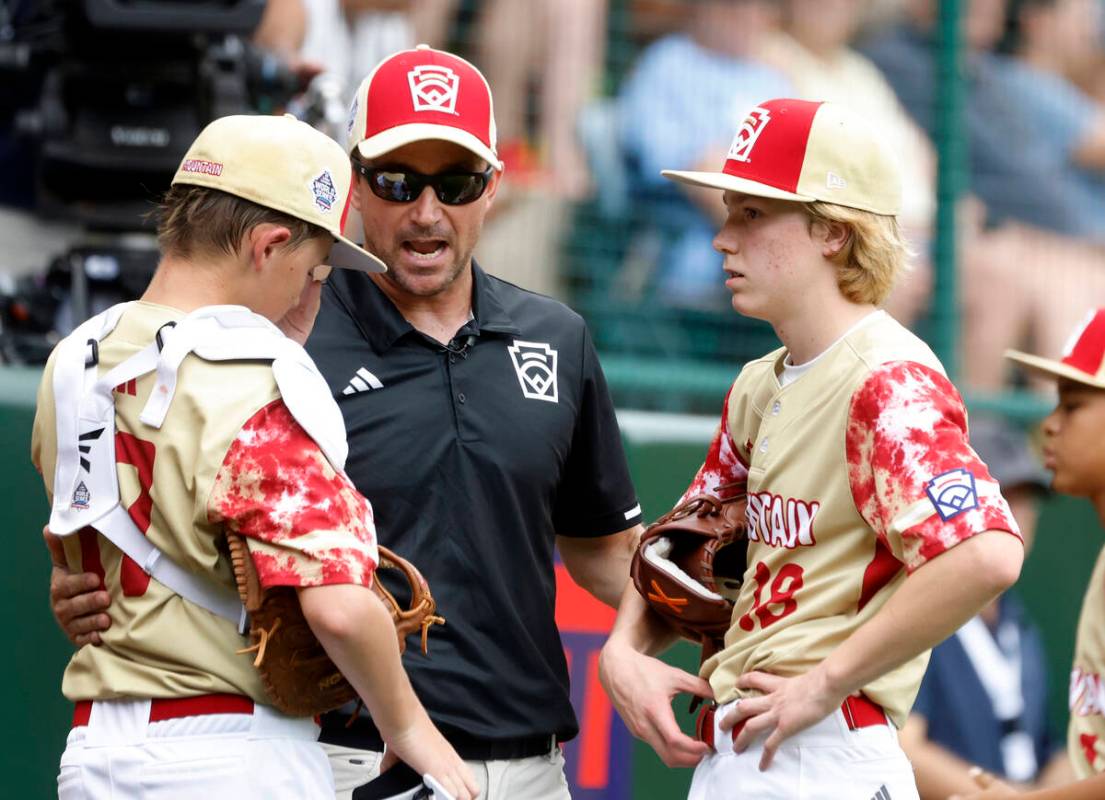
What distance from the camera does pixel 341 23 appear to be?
5738 millimetres

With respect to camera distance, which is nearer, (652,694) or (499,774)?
(652,694)

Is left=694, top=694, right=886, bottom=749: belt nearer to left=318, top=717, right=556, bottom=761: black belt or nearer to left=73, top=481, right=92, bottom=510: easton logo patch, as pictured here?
left=318, top=717, right=556, bottom=761: black belt

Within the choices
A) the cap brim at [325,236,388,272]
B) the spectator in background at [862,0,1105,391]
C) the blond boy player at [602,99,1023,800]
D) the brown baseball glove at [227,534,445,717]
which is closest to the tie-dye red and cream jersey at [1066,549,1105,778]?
the blond boy player at [602,99,1023,800]

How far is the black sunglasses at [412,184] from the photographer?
3.29 metres

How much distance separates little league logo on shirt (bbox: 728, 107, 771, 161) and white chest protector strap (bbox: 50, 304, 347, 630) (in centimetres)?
90

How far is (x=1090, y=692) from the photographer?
3.95 metres

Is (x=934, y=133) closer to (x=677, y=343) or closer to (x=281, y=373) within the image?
(x=677, y=343)

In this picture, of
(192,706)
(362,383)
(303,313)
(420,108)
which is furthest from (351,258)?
(192,706)

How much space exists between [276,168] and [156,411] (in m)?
0.44

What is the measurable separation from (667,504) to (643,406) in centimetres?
60

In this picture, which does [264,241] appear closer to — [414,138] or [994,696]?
[414,138]

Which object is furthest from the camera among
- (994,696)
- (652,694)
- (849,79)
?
(849,79)

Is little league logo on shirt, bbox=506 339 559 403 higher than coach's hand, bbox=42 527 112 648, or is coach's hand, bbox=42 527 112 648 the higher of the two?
little league logo on shirt, bbox=506 339 559 403

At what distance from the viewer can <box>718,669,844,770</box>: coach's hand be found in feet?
8.65
